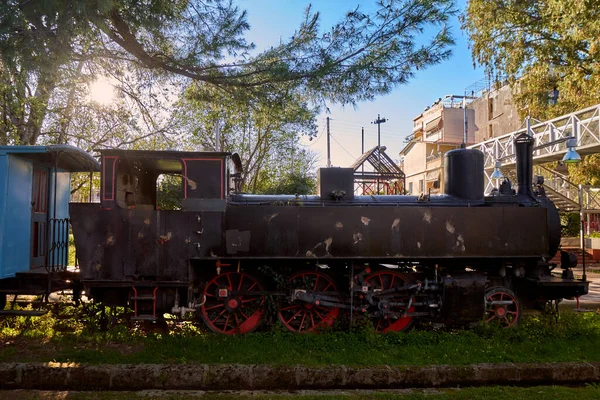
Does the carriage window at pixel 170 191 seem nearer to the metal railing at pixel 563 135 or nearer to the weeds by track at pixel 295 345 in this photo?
the weeds by track at pixel 295 345

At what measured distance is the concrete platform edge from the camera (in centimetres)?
471

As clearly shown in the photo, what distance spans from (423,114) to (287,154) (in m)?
24.7

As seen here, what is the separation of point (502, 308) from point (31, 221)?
738 cm

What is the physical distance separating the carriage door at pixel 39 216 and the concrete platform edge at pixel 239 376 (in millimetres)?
2687

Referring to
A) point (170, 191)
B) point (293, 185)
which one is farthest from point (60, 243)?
point (293, 185)

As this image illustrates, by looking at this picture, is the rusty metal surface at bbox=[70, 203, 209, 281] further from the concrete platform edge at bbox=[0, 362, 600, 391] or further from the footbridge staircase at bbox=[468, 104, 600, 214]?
the footbridge staircase at bbox=[468, 104, 600, 214]

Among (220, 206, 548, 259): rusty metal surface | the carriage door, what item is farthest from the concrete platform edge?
the carriage door

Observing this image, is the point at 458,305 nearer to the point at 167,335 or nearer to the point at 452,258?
the point at 452,258

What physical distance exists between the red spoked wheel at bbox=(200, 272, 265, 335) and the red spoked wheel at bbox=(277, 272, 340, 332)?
38 centimetres

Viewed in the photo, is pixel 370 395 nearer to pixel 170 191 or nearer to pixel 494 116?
pixel 170 191

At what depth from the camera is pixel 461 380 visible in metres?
4.88

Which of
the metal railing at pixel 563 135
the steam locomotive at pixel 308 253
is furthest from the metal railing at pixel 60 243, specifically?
the metal railing at pixel 563 135

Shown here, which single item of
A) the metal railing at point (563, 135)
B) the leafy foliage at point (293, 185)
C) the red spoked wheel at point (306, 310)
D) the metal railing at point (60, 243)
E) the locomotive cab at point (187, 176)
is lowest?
the red spoked wheel at point (306, 310)

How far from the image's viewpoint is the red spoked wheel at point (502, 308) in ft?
21.7
